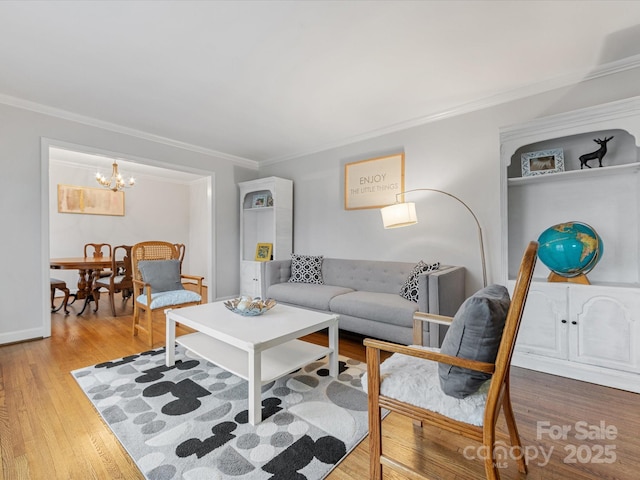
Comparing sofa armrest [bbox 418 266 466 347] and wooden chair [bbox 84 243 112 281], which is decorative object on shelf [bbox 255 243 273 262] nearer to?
wooden chair [bbox 84 243 112 281]

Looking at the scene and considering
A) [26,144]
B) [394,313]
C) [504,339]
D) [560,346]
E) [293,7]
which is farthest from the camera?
[26,144]

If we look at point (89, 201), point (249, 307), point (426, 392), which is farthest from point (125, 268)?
point (426, 392)

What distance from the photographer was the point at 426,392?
1204 millimetres

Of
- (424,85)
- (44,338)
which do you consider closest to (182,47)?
(424,85)

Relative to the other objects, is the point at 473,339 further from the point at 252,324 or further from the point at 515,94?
the point at 515,94

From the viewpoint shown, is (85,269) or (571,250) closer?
(571,250)

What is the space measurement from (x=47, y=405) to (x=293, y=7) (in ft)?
9.45

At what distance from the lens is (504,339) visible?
1.02 m

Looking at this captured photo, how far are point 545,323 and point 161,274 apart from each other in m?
3.73

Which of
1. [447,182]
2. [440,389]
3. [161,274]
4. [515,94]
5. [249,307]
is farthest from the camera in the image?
[161,274]

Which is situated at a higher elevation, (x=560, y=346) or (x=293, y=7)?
(x=293, y=7)

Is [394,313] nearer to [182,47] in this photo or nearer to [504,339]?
[504,339]

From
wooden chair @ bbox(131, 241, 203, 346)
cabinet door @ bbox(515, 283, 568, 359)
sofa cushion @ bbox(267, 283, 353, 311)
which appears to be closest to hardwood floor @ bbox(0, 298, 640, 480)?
cabinet door @ bbox(515, 283, 568, 359)

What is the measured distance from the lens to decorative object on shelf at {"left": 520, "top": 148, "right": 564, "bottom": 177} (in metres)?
2.46
